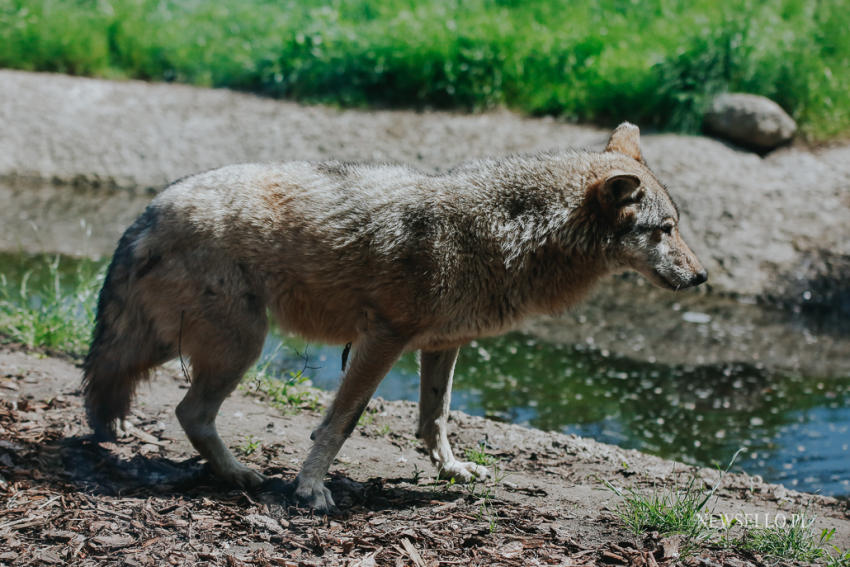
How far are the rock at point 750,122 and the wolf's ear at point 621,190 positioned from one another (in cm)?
797

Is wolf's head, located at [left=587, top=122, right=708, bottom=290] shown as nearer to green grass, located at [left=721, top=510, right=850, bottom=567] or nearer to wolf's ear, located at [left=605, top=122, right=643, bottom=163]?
wolf's ear, located at [left=605, top=122, right=643, bottom=163]

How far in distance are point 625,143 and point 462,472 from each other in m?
2.34

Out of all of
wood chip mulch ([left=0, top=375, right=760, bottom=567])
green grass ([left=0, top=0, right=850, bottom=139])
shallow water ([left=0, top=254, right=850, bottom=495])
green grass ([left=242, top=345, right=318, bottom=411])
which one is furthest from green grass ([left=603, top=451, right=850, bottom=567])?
green grass ([left=0, top=0, right=850, bottom=139])

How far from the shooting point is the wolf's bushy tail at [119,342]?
489 cm

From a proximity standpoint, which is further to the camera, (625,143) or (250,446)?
(625,143)

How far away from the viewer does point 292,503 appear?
464cm

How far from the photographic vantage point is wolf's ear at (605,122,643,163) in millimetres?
5609

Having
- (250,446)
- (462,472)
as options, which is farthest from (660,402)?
(250,446)

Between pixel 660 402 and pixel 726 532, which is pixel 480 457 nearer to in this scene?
pixel 726 532

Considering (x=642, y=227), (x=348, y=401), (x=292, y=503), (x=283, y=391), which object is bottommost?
(x=283, y=391)

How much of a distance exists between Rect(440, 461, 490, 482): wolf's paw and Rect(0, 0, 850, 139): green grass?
27.7 feet

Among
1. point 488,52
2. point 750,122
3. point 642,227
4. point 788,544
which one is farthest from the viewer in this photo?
point 488,52

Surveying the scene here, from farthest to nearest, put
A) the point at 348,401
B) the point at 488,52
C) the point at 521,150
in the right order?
1. the point at 488,52
2. the point at 521,150
3. the point at 348,401

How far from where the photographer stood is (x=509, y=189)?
16.6 ft
